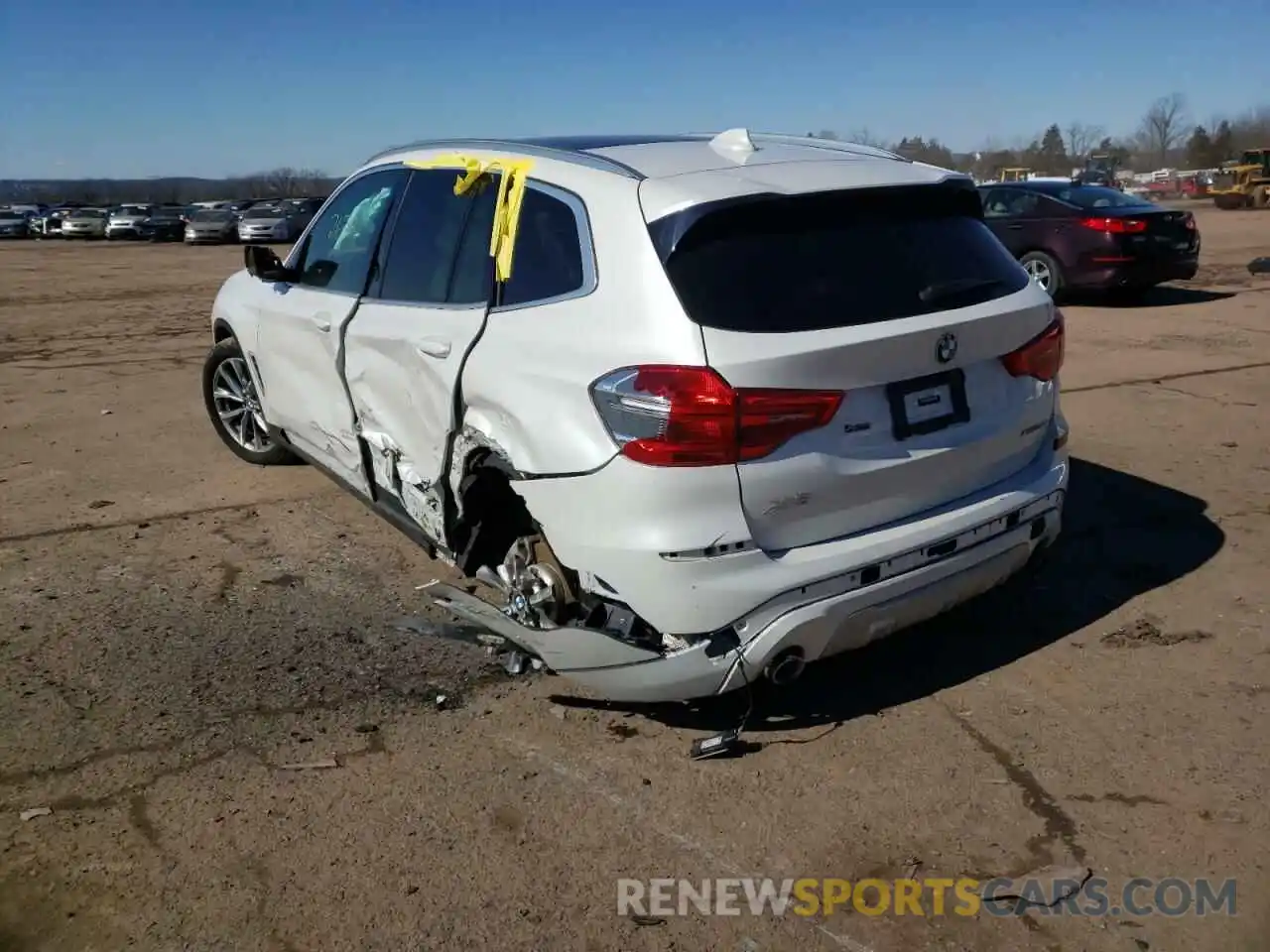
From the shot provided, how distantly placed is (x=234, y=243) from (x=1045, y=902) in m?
39.4

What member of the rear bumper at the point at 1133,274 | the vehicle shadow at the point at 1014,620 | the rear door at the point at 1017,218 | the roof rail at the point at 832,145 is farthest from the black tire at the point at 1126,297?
the roof rail at the point at 832,145

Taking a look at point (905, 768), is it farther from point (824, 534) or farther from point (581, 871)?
point (581, 871)

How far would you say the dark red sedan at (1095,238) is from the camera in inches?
529

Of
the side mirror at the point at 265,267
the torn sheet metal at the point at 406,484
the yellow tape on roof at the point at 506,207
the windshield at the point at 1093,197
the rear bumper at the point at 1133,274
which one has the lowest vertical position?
the rear bumper at the point at 1133,274

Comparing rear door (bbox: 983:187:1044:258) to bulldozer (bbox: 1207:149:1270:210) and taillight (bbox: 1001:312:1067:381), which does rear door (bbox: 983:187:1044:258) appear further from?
bulldozer (bbox: 1207:149:1270:210)

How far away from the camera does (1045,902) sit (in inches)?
115

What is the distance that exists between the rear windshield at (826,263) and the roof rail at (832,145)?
1.56 ft

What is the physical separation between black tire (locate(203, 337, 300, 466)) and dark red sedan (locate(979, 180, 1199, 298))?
9.45 m

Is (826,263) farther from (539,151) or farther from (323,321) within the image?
(323,321)

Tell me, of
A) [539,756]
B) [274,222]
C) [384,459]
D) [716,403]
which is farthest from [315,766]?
[274,222]

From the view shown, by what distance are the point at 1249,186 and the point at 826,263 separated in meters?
47.1

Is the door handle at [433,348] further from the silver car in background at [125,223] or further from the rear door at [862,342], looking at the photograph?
the silver car in background at [125,223]

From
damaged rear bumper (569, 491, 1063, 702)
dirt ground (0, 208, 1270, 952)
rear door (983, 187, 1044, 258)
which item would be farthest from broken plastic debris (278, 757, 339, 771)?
rear door (983, 187, 1044, 258)

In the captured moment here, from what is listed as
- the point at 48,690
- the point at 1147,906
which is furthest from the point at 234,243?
the point at 1147,906
